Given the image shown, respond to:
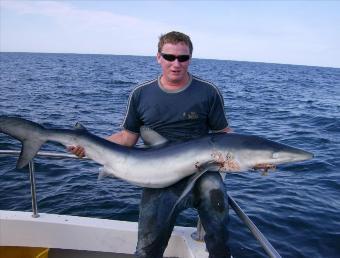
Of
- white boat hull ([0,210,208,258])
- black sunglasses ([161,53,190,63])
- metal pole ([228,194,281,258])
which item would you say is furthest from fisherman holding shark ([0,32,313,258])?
white boat hull ([0,210,208,258])

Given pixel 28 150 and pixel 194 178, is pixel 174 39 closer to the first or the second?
pixel 194 178

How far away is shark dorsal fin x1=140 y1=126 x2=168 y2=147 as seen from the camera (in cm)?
443

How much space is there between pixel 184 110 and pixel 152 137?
0.46m

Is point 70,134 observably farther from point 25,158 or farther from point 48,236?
point 48,236

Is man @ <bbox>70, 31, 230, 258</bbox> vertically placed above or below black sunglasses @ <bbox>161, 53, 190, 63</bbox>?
below

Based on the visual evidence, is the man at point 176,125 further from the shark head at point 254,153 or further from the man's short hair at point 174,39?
the shark head at point 254,153

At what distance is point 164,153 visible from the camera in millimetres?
4273

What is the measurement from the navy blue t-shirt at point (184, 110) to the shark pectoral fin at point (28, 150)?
1.20 metres

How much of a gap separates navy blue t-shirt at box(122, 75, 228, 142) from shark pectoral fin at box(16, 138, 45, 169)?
1201 mm

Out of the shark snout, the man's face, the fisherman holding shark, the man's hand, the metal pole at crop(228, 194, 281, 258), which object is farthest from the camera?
the man's face

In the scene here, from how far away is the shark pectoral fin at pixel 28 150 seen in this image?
4.17m

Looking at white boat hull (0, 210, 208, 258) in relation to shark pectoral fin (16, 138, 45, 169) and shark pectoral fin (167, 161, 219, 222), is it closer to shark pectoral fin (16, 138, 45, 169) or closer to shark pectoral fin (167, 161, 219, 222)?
shark pectoral fin (167, 161, 219, 222)

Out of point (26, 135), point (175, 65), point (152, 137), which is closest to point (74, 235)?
point (26, 135)

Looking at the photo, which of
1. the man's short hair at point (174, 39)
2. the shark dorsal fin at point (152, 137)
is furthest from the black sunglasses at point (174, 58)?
the shark dorsal fin at point (152, 137)
